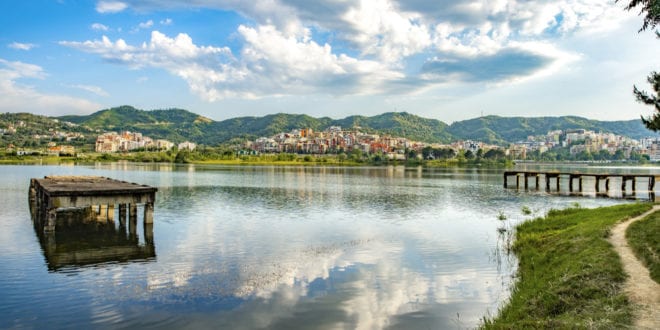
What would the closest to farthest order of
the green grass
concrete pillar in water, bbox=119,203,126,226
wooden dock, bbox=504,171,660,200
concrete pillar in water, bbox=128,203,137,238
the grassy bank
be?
the grassy bank
the green grass
concrete pillar in water, bbox=128,203,137,238
concrete pillar in water, bbox=119,203,126,226
wooden dock, bbox=504,171,660,200

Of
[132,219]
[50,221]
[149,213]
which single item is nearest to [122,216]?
[149,213]

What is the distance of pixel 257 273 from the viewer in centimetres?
1811

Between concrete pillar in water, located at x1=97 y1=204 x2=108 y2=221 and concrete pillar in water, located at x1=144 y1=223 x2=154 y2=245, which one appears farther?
concrete pillar in water, located at x1=97 y1=204 x2=108 y2=221

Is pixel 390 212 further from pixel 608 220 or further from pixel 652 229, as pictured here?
pixel 652 229

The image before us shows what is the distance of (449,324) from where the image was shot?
513 inches

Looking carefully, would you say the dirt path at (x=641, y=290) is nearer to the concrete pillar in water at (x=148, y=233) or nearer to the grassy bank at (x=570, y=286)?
the grassy bank at (x=570, y=286)

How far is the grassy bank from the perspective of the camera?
10.8 metres

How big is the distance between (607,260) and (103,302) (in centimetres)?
1553

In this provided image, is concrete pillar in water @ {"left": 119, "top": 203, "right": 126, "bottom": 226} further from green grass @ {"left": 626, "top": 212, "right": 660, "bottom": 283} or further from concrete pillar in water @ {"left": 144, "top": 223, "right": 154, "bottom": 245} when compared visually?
green grass @ {"left": 626, "top": 212, "right": 660, "bottom": 283}

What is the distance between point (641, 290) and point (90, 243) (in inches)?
907

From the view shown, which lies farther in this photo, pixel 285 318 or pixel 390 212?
pixel 390 212

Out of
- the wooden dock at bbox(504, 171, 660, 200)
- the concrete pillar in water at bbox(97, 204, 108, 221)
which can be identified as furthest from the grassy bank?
the wooden dock at bbox(504, 171, 660, 200)

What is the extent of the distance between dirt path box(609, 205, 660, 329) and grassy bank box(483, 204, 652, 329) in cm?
20

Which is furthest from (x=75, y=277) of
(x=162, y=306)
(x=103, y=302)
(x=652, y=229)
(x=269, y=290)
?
(x=652, y=229)
